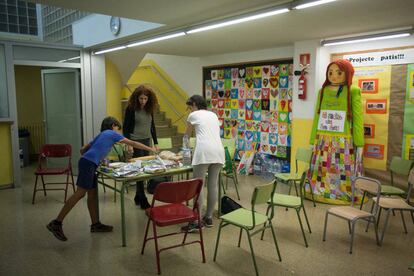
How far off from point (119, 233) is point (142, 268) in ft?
2.87

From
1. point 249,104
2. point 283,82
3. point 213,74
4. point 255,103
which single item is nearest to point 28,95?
point 213,74

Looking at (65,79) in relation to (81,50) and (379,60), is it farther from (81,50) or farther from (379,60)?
(379,60)

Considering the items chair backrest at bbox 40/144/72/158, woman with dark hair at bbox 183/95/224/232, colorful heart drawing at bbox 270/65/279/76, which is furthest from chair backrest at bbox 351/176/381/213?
chair backrest at bbox 40/144/72/158

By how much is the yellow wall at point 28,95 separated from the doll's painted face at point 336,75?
21.4 feet

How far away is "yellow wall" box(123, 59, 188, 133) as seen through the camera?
8.24 metres

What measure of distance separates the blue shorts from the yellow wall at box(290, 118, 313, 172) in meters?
3.51

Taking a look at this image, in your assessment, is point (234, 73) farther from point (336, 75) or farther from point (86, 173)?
point (86, 173)

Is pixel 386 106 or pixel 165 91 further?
pixel 165 91

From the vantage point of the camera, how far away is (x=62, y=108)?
662cm

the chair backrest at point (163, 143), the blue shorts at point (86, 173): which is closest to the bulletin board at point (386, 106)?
the chair backrest at point (163, 143)

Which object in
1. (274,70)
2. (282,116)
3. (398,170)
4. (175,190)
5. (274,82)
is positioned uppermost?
(274,70)

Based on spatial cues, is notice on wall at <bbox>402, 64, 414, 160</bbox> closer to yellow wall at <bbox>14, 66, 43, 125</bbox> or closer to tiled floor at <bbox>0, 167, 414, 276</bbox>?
tiled floor at <bbox>0, 167, 414, 276</bbox>

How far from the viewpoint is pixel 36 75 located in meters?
8.05

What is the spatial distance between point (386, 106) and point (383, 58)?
0.69 meters
